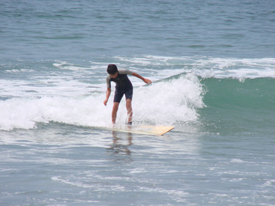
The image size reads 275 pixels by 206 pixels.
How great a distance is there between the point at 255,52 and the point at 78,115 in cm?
1438

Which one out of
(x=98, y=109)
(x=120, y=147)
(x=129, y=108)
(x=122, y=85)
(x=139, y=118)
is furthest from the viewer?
(x=98, y=109)

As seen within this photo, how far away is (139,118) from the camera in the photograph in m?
8.52

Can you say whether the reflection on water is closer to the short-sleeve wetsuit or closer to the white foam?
the short-sleeve wetsuit

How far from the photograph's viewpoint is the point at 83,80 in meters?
13.4

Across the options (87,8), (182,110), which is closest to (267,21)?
(87,8)

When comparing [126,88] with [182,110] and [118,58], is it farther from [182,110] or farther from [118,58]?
[118,58]

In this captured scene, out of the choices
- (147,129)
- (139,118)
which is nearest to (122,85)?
(147,129)

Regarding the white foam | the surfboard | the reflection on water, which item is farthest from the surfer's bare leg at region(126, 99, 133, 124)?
the reflection on water

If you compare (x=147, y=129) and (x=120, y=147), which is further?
(x=147, y=129)

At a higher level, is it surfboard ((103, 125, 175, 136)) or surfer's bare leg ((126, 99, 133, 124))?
surfer's bare leg ((126, 99, 133, 124))

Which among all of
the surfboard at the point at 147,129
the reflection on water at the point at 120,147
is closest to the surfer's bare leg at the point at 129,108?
the surfboard at the point at 147,129

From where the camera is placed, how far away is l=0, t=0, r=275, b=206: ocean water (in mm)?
3754

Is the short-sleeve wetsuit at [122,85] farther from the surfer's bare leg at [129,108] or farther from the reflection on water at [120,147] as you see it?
the reflection on water at [120,147]

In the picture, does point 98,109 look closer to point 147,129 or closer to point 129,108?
point 129,108
